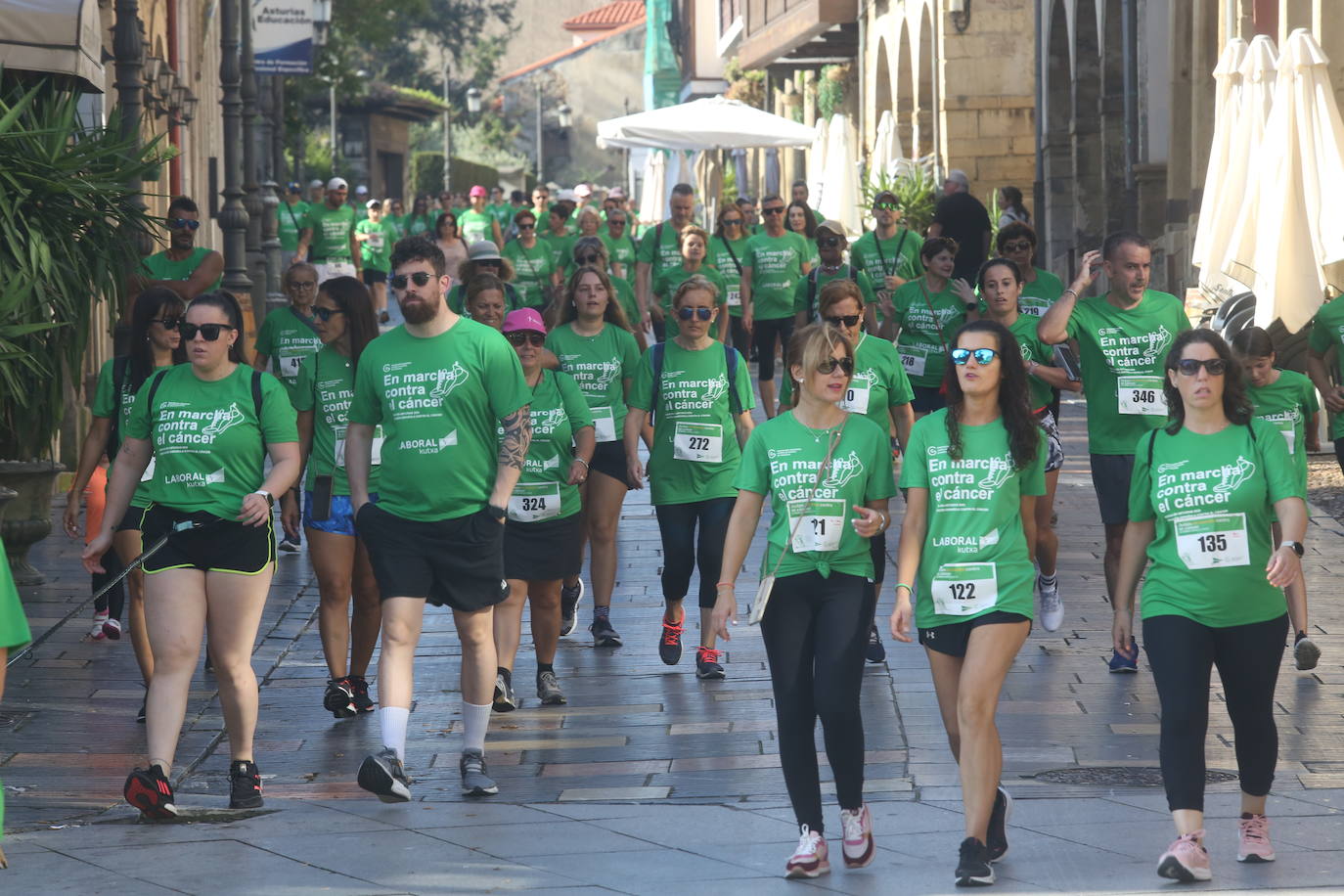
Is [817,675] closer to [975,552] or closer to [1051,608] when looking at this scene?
[975,552]

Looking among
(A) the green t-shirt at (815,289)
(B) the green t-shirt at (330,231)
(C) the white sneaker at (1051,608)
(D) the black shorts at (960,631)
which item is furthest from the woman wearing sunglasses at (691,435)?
(B) the green t-shirt at (330,231)

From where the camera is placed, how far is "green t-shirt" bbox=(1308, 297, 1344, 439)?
9242 mm

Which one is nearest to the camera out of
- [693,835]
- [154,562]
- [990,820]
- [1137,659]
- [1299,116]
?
[990,820]

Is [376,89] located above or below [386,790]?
above

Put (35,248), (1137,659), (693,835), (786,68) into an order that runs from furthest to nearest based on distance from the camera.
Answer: (786,68) → (35,248) → (1137,659) → (693,835)

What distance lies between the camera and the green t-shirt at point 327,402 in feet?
27.7

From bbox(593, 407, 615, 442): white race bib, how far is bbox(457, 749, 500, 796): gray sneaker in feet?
9.18

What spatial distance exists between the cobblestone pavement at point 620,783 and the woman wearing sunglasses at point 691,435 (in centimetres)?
42

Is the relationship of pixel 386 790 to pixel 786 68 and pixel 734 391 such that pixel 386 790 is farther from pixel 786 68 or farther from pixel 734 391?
pixel 786 68

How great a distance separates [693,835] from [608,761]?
48.3 inches

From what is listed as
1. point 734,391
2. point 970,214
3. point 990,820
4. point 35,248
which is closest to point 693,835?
point 990,820

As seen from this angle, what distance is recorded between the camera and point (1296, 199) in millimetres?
12812

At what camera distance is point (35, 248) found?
9.93 metres

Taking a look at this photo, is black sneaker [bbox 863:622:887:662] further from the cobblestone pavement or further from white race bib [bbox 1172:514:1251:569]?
white race bib [bbox 1172:514:1251:569]
